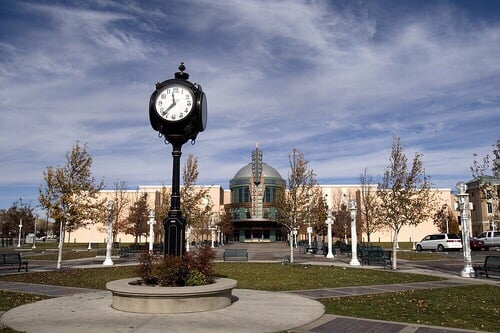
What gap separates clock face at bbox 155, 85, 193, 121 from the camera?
10.4 meters

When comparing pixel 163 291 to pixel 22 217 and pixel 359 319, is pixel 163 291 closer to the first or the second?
pixel 359 319

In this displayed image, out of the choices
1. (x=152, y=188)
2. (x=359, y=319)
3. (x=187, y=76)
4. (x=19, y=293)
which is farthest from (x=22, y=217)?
(x=359, y=319)

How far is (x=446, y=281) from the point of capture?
16.6 meters

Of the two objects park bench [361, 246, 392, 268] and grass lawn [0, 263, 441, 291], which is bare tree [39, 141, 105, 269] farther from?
park bench [361, 246, 392, 268]

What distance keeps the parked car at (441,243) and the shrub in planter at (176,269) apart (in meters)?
36.6

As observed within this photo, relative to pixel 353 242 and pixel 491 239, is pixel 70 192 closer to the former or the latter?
pixel 353 242

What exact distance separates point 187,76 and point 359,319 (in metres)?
7.38

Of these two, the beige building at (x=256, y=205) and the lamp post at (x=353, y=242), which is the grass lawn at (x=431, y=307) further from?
the beige building at (x=256, y=205)

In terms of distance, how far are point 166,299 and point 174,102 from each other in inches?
192

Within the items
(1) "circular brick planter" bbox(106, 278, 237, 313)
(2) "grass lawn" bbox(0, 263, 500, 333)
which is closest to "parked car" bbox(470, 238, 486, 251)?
(2) "grass lawn" bbox(0, 263, 500, 333)

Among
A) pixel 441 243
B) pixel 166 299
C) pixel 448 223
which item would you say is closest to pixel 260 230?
pixel 448 223

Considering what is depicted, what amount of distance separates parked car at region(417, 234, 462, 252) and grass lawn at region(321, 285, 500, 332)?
28.6 m

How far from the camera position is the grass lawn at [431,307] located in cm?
865

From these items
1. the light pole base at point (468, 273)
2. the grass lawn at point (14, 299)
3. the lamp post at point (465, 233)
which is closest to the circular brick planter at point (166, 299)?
the grass lawn at point (14, 299)
